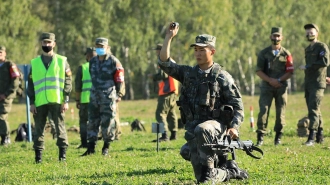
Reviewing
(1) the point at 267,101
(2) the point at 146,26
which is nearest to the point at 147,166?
(1) the point at 267,101

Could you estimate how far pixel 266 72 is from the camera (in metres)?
15.7

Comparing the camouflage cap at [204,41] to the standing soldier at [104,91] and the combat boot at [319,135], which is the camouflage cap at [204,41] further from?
the combat boot at [319,135]

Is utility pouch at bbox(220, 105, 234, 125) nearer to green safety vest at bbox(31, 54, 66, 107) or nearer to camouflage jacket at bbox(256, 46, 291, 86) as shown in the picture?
green safety vest at bbox(31, 54, 66, 107)

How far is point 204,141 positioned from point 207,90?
2.31ft

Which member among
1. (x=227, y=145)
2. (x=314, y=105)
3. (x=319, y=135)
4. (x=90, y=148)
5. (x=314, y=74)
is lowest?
(x=90, y=148)

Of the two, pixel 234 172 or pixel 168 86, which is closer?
pixel 234 172

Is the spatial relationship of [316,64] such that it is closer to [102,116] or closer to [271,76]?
[271,76]

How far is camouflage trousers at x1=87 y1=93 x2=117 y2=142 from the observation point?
14156mm

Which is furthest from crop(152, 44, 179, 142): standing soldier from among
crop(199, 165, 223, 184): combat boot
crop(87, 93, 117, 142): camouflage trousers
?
crop(199, 165, 223, 184): combat boot

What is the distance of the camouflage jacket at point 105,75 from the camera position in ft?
46.6

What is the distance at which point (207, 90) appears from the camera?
948 centimetres

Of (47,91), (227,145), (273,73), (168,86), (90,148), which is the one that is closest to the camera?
(227,145)

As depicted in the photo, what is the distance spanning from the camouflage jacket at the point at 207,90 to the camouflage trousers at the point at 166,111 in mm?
8901

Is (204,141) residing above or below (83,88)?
below
